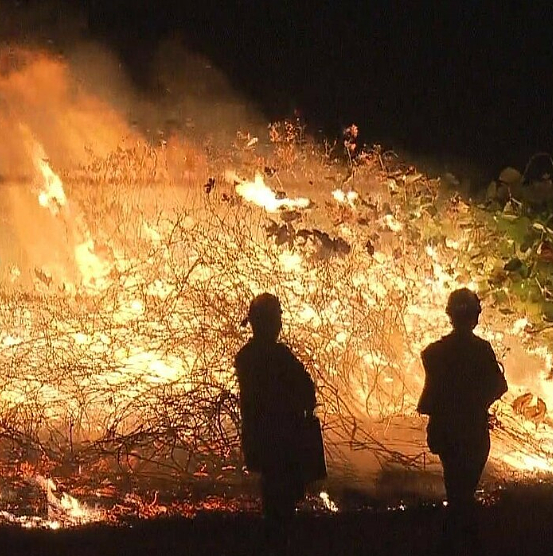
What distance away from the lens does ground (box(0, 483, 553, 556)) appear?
594 cm

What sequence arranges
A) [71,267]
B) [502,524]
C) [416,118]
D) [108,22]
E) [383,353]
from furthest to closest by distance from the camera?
[416,118] → [108,22] → [71,267] → [383,353] → [502,524]

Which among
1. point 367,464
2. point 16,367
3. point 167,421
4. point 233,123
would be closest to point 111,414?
point 167,421

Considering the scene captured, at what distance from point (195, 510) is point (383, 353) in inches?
112

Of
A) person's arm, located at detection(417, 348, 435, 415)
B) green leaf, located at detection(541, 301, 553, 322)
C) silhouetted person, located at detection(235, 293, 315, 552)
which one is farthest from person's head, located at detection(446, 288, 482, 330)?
green leaf, located at detection(541, 301, 553, 322)

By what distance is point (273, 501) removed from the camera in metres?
5.88

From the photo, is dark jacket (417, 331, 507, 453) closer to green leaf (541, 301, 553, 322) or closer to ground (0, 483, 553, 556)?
ground (0, 483, 553, 556)

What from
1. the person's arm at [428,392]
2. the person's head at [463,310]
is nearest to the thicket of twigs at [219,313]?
the person's arm at [428,392]

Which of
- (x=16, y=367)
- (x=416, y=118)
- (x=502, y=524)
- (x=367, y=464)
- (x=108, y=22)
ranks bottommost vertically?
(x=502, y=524)

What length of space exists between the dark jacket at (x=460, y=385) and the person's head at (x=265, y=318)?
43.4 inches

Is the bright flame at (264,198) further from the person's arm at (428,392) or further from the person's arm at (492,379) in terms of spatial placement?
the person's arm at (492,379)

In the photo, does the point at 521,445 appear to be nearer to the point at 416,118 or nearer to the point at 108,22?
the point at 108,22

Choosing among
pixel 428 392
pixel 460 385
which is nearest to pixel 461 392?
pixel 460 385

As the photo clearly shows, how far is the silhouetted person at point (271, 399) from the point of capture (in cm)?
563

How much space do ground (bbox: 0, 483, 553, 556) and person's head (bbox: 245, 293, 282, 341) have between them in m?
1.36
